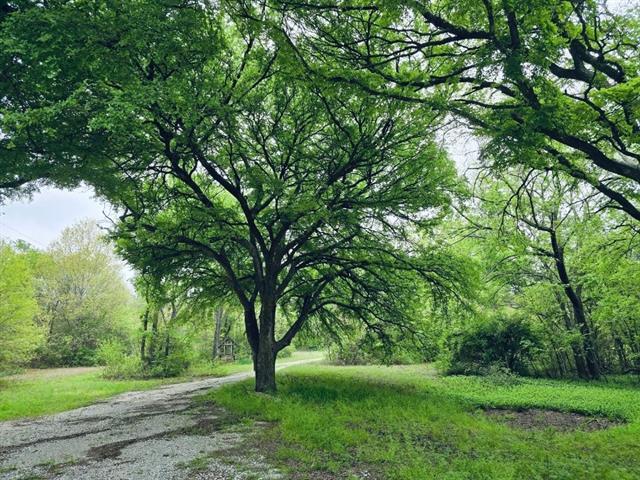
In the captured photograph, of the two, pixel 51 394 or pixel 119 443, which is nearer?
pixel 119 443

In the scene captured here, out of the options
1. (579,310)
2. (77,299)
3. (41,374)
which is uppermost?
(77,299)

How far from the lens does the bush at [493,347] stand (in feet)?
51.6

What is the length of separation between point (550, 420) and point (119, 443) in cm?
902

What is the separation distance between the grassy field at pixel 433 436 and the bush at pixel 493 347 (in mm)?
4494

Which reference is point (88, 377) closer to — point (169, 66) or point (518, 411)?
point (169, 66)

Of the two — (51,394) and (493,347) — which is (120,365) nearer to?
(51,394)

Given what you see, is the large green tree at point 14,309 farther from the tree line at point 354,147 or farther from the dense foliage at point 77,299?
the tree line at point 354,147

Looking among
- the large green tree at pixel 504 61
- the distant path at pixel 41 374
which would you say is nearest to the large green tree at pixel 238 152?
the large green tree at pixel 504 61

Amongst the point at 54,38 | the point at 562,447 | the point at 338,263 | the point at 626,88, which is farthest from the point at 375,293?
the point at 54,38

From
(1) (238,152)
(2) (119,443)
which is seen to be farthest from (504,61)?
(2) (119,443)

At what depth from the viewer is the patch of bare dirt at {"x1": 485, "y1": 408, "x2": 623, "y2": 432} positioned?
25.2 feet

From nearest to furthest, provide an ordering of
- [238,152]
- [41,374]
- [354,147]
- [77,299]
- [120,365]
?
[354,147] < [238,152] < [120,365] < [41,374] < [77,299]

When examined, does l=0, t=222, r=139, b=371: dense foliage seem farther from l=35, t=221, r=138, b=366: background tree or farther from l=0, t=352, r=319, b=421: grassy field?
l=0, t=352, r=319, b=421: grassy field

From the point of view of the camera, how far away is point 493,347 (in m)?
16.2
